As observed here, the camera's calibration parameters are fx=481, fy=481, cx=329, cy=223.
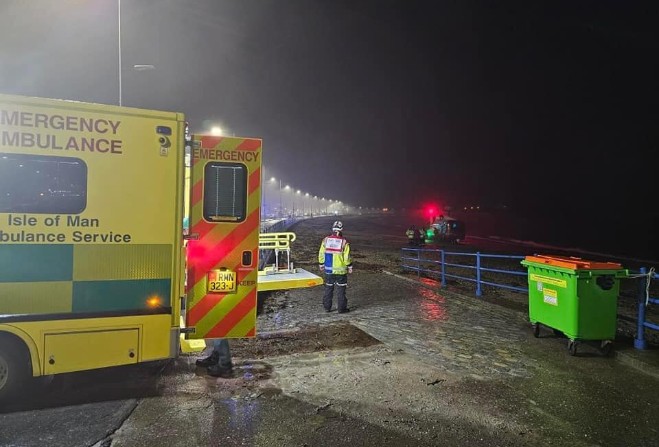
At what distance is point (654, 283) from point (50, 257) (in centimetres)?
1937

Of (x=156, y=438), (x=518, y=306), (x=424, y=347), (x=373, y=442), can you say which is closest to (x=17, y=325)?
(x=156, y=438)

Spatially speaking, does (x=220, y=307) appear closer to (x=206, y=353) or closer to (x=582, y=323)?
(x=206, y=353)

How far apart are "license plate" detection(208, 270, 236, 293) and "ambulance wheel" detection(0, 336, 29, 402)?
1.74 m

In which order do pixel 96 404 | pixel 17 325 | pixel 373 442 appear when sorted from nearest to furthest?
pixel 373 442 < pixel 17 325 < pixel 96 404

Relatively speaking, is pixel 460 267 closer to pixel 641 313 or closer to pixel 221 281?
pixel 641 313

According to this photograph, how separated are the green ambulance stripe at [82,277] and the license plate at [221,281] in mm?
435

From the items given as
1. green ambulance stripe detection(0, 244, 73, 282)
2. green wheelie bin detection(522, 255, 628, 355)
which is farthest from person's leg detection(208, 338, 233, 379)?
green wheelie bin detection(522, 255, 628, 355)

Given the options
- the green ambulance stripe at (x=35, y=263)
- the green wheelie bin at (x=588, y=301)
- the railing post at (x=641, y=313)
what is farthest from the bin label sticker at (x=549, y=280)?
the green ambulance stripe at (x=35, y=263)

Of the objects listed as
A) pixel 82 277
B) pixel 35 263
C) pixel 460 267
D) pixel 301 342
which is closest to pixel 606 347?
pixel 301 342

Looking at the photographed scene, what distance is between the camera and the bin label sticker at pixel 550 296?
6.54 metres

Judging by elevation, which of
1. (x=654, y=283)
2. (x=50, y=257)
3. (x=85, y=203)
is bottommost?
(x=654, y=283)

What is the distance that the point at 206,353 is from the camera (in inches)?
253

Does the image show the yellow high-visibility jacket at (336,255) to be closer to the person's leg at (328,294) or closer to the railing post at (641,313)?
the person's leg at (328,294)

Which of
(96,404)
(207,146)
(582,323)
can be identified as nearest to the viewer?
(96,404)
